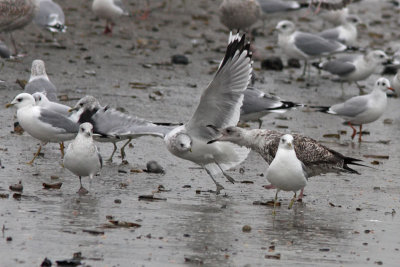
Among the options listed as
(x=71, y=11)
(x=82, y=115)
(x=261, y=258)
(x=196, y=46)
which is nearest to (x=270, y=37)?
(x=196, y=46)

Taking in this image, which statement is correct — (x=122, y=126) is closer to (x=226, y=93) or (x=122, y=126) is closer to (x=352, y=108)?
(x=226, y=93)

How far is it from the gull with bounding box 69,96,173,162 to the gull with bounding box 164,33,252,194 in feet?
0.91

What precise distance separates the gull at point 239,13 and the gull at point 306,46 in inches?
46.5

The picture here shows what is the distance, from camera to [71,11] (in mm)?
17828

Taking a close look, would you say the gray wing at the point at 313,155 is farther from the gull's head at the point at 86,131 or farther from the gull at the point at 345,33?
the gull at the point at 345,33

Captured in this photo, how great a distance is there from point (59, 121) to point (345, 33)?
938 cm

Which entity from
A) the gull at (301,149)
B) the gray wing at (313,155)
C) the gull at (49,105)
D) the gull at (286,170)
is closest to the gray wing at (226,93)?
the gull at (301,149)

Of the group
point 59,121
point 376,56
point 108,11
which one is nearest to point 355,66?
point 376,56

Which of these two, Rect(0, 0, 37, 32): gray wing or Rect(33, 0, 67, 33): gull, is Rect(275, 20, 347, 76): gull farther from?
Rect(0, 0, 37, 32): gray wing

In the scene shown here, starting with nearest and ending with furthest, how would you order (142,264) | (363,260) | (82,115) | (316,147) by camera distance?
1. (142,264)
2. (363,260)
3. (316,147)
4. (82,115)

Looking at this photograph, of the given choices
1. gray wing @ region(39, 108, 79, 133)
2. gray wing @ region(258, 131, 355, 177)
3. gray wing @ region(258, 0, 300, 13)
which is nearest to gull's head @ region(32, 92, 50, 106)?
gray wing @ region(39, 108, 79, 133)

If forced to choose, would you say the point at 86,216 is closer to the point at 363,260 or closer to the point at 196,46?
the point at 363,260

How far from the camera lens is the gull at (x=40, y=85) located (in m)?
9.98

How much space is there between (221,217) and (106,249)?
57.3 inches
